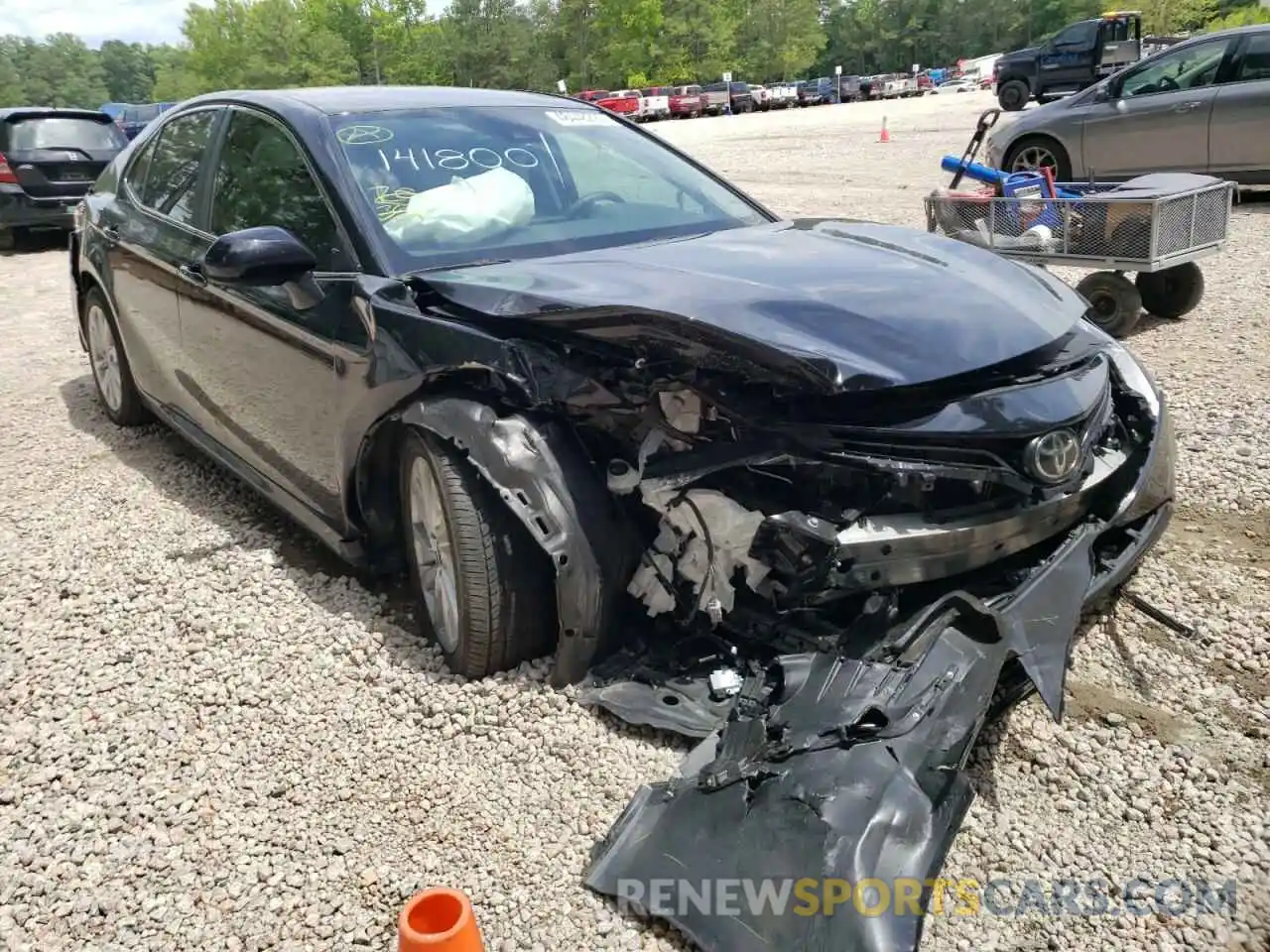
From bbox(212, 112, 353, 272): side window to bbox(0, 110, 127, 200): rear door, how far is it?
10.4 m

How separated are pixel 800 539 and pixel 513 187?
5.97 ft

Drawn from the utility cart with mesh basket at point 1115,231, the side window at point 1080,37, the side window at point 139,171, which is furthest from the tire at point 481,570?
the side window at point 1080,37

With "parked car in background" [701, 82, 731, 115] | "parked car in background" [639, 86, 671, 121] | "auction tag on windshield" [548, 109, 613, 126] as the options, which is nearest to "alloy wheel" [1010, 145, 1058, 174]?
"auction tag on windshield" [548, 109, 613, 126]

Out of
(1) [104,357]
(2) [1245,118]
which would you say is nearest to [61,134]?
(1) [104,357]

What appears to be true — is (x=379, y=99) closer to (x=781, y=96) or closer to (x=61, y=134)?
(x=61, y=134)

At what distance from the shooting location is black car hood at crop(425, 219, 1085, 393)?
8.22 ft

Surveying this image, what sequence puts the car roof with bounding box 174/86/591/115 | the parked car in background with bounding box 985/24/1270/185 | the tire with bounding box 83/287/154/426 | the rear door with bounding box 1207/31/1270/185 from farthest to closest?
the parked car in background with bounding box 985/24/1270/185 → the rear door with bounding box 1207/31/1270/185 → the tire with bounding box 83/287/154/426 → the car roof with bounding box 174/86/591/115

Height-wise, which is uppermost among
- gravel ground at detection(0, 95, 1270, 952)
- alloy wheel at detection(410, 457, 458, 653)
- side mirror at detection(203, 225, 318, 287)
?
side mirror at detection(203, 225, 318, 287)

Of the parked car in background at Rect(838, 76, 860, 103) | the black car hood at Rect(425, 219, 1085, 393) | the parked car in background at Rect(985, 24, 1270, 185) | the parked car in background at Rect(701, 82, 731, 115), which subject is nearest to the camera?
the black car hood at Rect(425, 219, 1085, 393)

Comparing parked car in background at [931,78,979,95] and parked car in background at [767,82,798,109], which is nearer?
parked car in background at [767,82,798,109]

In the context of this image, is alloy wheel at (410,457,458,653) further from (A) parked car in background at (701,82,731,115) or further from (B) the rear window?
(A) parked car in background at (701,82,731,115)

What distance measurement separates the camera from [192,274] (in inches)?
165

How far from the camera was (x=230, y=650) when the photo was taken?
342 centimetres

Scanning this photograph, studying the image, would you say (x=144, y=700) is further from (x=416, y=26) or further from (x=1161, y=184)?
(x=416, y=26)
